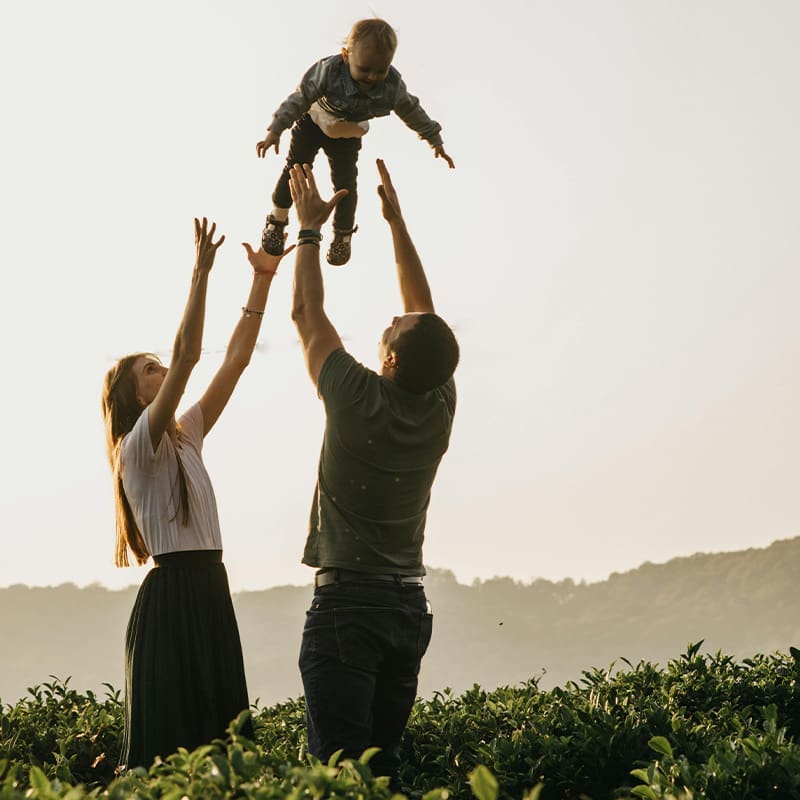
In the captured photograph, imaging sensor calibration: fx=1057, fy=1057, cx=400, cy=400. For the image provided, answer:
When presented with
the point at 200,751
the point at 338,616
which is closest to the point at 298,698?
the point at 338,616

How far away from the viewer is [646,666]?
7.16 metres

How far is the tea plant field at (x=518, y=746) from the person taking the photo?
2992mm

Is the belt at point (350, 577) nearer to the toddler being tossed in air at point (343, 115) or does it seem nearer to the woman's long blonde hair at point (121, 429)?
the woman's long blonde hair at point (121, 429)

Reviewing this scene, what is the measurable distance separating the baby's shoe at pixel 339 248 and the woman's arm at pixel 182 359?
183 centimetres

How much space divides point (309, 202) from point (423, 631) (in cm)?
196

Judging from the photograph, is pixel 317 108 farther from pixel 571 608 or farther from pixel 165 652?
pixel 571 608

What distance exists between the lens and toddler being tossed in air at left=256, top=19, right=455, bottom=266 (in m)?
5.86

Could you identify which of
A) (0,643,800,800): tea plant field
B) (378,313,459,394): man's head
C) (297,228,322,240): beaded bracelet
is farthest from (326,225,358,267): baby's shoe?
(0,643,800,800): tea plant field

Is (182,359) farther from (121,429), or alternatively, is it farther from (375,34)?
(375,34)

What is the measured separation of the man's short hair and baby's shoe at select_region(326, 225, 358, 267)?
2544 mm

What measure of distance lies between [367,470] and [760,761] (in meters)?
2.02

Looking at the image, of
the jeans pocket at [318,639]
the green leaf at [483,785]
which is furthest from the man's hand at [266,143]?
the green leaf at [483,785]

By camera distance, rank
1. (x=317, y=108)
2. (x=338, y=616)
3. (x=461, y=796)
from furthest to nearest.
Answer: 1. (x=317, y=108)
2. (x=461, y=796)
3. (x=338, y=616)

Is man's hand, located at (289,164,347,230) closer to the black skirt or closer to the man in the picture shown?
the man
